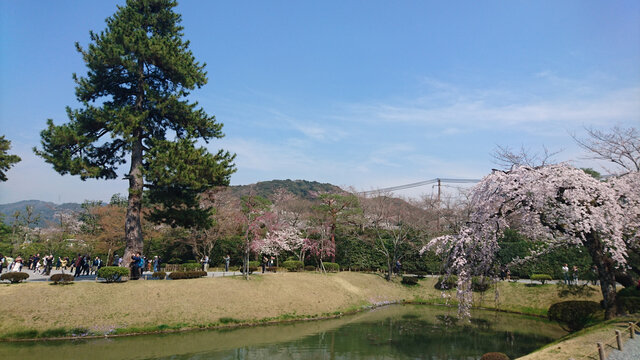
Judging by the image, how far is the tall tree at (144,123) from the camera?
24.0 m

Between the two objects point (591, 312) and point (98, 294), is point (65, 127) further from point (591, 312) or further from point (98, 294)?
point (591, 312)

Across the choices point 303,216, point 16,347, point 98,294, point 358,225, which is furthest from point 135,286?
point 303,216

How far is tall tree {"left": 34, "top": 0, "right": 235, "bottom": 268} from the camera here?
24000 mm

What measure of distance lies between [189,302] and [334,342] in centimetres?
969

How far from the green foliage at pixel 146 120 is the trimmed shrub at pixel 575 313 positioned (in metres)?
22.0

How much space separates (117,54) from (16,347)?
18145 mm

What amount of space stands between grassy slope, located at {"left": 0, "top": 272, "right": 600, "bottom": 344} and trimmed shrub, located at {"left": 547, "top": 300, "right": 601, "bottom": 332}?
30.2 ft

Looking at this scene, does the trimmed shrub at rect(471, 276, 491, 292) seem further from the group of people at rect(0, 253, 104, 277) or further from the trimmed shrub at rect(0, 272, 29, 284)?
the group of people at rect(0, 253, 104, 277)

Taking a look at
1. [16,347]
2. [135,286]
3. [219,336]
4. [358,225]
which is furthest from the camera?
[358,225]

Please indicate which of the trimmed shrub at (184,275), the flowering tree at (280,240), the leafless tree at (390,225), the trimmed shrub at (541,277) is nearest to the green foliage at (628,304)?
the trimmed shrub at (541,277)

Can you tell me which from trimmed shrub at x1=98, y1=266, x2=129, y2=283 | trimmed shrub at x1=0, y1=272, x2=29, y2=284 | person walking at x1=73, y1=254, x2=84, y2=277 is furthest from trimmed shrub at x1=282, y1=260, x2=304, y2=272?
trimmed shrub at x1=0, y1=272, x2=29, y2=284

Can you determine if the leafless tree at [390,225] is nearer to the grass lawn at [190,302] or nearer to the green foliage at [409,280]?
the green foliage at [409,280]

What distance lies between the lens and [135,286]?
22766 mm

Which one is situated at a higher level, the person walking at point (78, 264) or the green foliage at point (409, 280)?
the person walking at point (78, 264)
